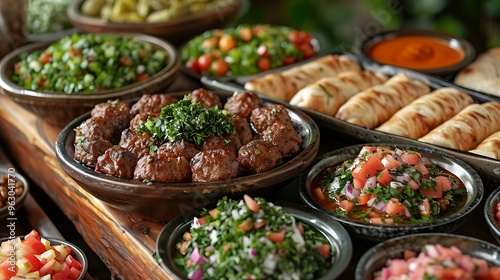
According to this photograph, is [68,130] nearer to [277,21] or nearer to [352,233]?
[352,233]

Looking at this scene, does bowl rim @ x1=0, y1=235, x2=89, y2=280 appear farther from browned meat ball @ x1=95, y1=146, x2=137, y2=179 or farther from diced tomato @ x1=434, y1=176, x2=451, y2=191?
diced tomato @ x1=434, y1=176, x2=451, y2=191

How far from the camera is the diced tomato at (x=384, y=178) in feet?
8.26

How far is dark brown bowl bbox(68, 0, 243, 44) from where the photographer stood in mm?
4848

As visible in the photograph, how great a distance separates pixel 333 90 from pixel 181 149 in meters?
1.38

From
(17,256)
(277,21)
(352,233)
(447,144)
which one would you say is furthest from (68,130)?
(277,21)

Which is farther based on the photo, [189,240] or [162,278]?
[162,278]

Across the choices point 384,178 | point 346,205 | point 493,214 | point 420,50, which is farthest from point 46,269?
point 420,50

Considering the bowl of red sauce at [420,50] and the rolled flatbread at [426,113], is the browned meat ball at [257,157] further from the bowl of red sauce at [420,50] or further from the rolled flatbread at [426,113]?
the bowl of red sauce at [420,50]

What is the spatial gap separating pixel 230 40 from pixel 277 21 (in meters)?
3.74

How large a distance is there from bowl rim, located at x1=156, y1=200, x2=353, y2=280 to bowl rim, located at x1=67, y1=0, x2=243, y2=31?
2.72 metres

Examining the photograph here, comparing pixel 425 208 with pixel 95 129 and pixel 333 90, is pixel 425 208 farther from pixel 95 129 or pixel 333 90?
pixel 95 129

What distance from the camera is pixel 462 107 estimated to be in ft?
11.5

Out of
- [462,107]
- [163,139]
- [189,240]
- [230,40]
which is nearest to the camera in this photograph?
[189,240]

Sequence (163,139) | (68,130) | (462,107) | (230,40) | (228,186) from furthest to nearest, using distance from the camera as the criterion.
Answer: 1. (230,40)
2. (462,107)
3. (68,130)
4. (163,139)
5. (228,186)
